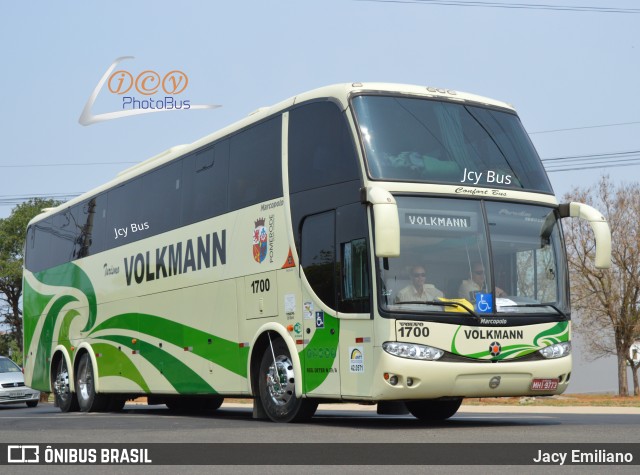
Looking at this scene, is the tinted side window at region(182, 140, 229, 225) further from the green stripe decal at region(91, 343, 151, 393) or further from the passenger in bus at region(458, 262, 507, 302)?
the passenger in bus at region(458, 262, 507, 302)

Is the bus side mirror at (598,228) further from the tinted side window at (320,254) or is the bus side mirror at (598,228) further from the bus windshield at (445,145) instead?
the tinted side window at (320,254)

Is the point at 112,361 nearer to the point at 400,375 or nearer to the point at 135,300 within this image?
the point at 135,300

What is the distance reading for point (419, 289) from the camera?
12367 mm

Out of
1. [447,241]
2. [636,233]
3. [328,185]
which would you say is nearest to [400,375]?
[447,241]

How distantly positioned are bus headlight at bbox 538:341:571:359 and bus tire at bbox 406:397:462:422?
7.30 ft

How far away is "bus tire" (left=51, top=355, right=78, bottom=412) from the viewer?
869 inches

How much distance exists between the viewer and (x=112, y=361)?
20.2 metres

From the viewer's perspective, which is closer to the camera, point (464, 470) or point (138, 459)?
point (464, 470)

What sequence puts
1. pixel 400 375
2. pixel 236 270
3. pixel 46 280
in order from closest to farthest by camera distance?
pixel 400 375 → pixel 236 270 → pixel 46 280

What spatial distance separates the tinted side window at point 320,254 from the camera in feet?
43.0

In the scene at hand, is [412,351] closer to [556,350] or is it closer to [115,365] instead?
[556,350]

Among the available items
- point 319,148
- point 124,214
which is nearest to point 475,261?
point 319,148

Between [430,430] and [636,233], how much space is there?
37.6 metres

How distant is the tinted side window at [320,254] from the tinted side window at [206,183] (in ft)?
8.26
